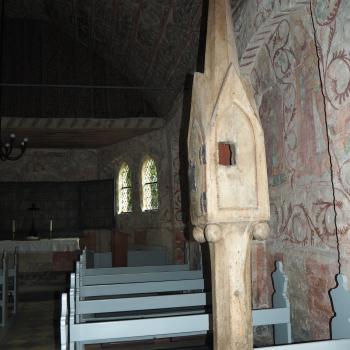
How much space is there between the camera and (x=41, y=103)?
11281 millimetres

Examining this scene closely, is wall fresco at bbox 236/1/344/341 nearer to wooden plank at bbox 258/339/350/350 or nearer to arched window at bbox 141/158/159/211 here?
wooden plank at bbox 258/339/350/350

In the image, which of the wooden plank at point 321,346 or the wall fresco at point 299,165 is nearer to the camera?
the wooden plank at point 321,346

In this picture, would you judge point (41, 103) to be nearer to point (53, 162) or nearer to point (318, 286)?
point (53, 162)

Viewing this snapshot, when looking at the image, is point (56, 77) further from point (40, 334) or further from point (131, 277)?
point (131, 277)

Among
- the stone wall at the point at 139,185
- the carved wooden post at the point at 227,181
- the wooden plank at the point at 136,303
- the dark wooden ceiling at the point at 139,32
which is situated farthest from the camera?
the stone wall at the point at 139,185

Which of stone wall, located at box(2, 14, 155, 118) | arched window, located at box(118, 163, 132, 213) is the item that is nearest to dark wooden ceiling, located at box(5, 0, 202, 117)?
stone wall, located at box(2, 14, 155, 118)

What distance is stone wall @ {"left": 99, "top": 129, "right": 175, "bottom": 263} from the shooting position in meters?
10.3

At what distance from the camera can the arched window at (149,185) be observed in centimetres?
1132

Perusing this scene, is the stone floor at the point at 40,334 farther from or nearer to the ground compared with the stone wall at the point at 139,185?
nearer to the ground

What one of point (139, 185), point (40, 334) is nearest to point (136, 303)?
point (40, 334)

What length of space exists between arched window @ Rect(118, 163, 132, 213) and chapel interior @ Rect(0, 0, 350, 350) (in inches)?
2.0

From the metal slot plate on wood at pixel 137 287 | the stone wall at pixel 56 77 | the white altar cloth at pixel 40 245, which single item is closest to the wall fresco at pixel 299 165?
the metal slot plate on wood at pixel 137 287

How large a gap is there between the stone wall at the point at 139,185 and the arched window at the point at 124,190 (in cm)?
19

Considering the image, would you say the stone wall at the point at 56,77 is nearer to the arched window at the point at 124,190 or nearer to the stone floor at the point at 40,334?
the arched window at the point at 124,190
